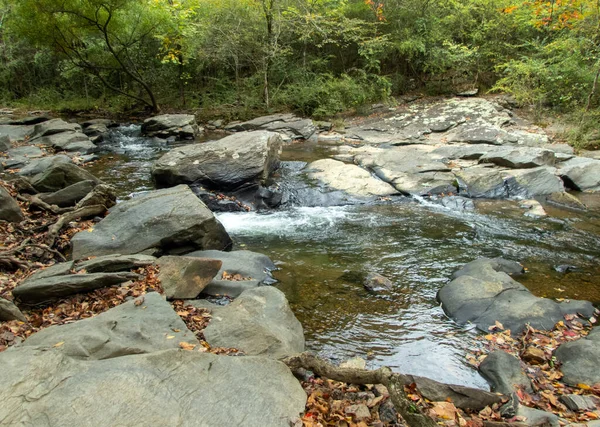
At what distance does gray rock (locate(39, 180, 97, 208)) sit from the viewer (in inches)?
321

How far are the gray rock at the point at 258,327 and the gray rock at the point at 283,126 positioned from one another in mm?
12776

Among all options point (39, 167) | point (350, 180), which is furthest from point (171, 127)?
point (350, 180)

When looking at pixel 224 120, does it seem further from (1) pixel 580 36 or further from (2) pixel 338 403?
(2) pixel 338 403

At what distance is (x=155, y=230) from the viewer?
6.63 m

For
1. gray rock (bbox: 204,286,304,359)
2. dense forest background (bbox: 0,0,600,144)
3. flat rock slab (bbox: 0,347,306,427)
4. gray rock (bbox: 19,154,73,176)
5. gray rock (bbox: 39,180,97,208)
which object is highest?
dense forest background (bbox: 0,0,600,144)

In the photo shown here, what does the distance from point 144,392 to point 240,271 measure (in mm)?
3450

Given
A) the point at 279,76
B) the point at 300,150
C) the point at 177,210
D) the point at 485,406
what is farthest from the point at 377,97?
the point at 485,406

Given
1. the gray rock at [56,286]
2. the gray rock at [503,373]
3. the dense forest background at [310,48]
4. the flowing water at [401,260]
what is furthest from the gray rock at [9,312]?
the dense forest background at [310,48]

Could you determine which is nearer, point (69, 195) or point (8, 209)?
point (8, 209)

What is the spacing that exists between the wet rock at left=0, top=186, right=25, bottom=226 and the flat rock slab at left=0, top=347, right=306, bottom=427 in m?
4.97

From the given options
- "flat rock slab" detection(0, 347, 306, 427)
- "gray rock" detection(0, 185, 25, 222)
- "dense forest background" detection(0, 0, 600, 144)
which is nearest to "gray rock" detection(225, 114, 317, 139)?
"dense forest background" detection(0, 0, 600, 144)

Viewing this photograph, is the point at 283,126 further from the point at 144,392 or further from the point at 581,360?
the point at 144,392

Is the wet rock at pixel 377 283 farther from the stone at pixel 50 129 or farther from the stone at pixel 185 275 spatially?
the stone at pixel 50 129

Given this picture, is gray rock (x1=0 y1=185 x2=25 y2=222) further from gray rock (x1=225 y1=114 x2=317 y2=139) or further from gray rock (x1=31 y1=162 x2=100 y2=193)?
gray rock (x1=225 y1=114 x2=317 y2=139)
